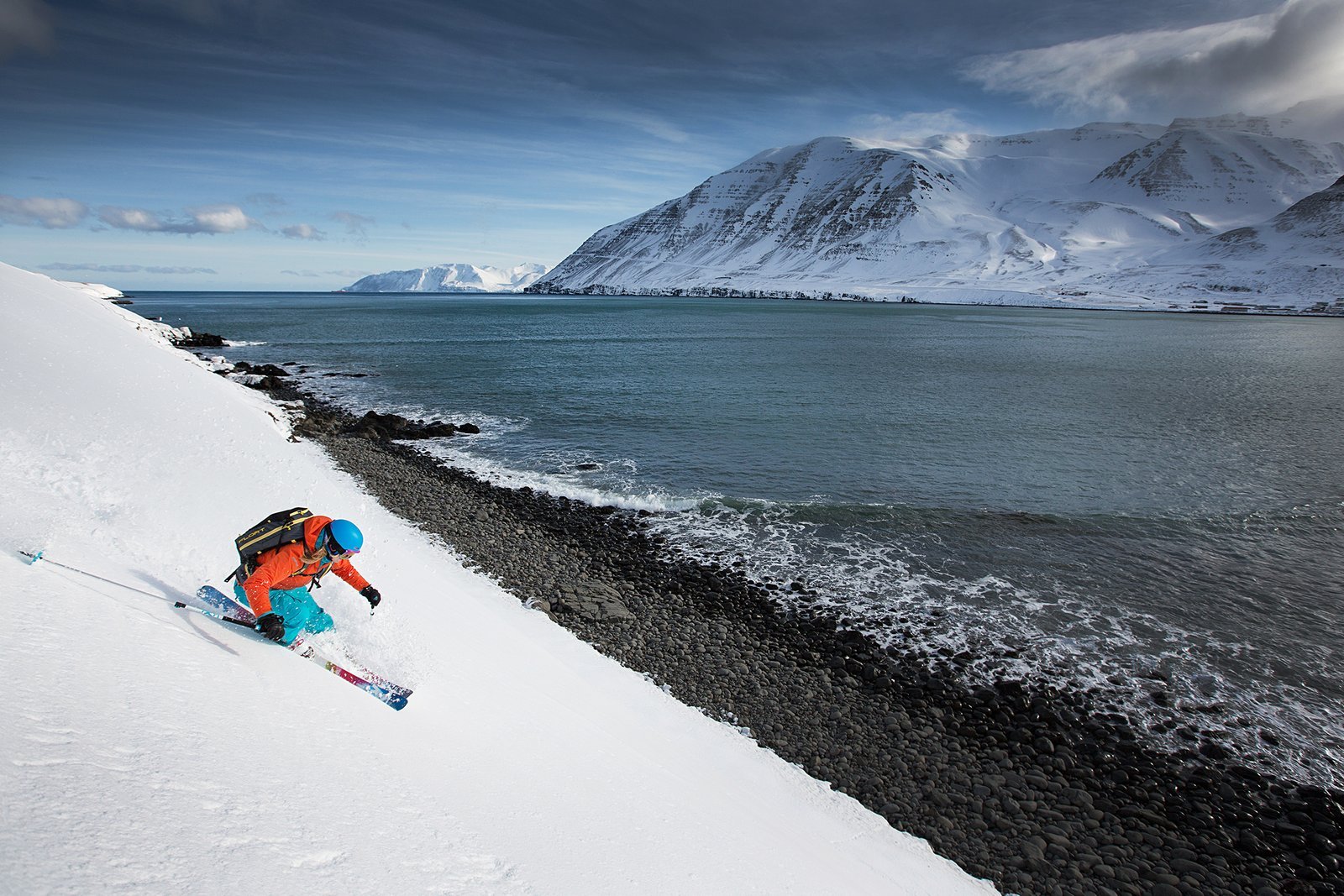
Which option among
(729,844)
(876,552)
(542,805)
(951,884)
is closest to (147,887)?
(542,805)

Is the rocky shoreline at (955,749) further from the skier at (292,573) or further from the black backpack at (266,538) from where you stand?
the black backpack at (266,538)

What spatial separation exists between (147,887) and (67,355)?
19326 millimetres

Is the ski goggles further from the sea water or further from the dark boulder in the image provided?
the dark boulder

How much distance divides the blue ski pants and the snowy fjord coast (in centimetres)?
621

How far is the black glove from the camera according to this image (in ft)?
24.7

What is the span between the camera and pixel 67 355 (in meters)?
17.3

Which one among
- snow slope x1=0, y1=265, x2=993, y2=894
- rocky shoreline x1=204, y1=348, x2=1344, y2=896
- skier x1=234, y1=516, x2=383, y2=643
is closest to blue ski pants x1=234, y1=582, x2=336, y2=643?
skier x1=234, y1=516, x2=383, y2=643

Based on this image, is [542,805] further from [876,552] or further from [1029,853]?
[876,552]

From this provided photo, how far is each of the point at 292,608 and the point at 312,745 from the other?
258 cm

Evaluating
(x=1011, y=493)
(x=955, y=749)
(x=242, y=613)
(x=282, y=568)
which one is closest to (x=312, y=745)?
(x=282, y=568)

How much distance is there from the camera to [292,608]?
7.90 metres

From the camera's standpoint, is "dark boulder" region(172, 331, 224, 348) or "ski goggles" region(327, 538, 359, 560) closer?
"ski goggles" region(327, 538, 359, 560)

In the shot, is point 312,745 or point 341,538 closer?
point 312,745

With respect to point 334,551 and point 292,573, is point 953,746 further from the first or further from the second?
point 292,573
